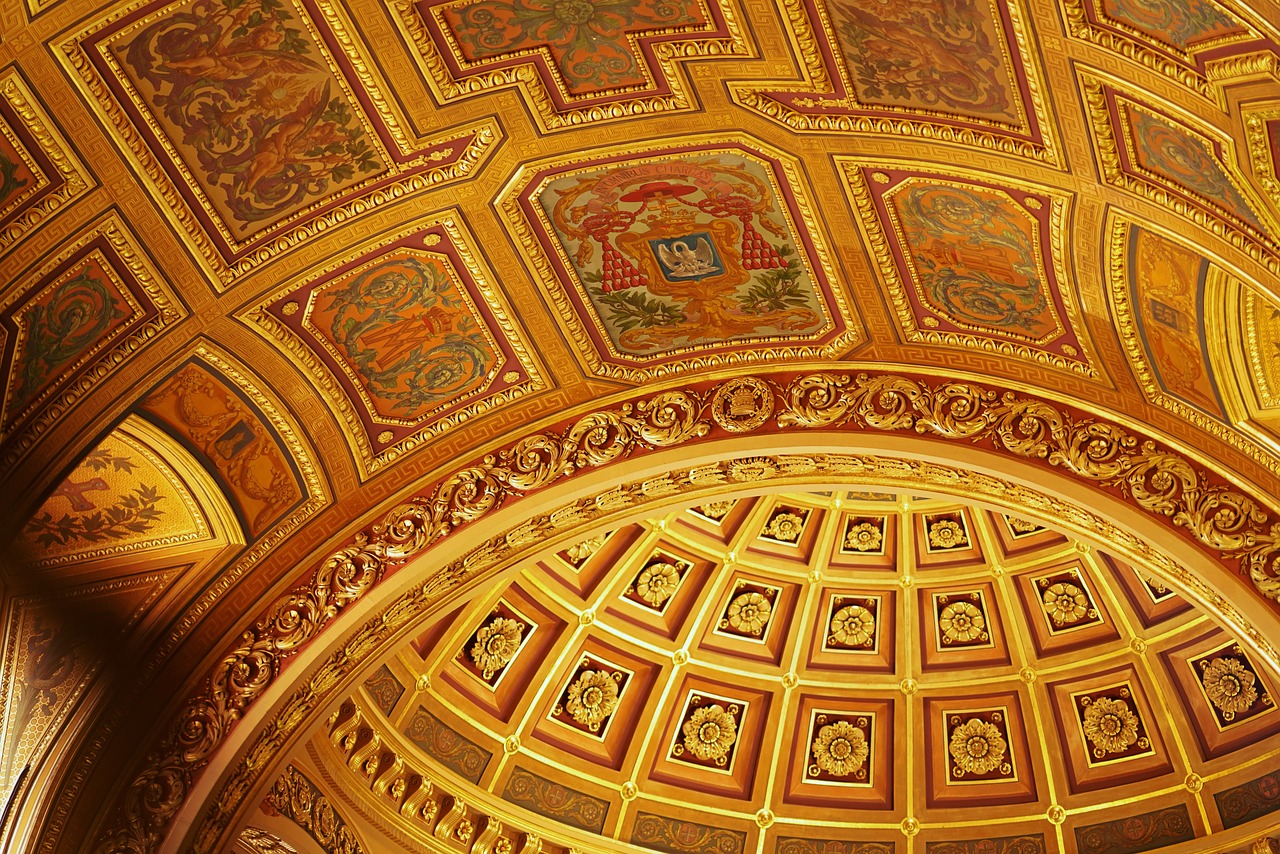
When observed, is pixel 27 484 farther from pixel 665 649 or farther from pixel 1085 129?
pixel 665 649

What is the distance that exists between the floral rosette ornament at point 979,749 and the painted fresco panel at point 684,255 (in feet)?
24.7

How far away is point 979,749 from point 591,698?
4723 mm

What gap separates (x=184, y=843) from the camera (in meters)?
10.4

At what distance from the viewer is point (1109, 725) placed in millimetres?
16219

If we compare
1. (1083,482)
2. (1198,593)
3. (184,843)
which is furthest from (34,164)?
(1198,593)

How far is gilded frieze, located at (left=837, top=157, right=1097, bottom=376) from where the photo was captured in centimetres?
962

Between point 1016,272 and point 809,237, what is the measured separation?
Answer: 1.55 metres

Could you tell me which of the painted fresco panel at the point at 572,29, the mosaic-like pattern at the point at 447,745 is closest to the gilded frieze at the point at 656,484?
the painted fresco panel at the point at 572,29

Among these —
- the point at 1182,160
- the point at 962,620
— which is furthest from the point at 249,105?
the point at 962,620

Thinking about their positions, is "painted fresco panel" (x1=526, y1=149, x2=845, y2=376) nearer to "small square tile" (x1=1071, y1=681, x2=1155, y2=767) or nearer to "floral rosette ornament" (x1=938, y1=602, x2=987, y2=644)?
"floral rosette ornament" (x1=938, y1=602, x2=987, y2=644)

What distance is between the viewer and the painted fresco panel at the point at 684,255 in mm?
10273

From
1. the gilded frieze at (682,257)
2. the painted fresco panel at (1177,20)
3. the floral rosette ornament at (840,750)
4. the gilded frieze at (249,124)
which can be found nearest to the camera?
the painted fresco panel at (1177,20)

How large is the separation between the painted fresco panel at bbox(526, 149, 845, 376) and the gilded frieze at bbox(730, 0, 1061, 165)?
78 centimetres

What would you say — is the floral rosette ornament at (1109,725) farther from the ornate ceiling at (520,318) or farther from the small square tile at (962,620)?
the ornate ceiling at (520,318)
